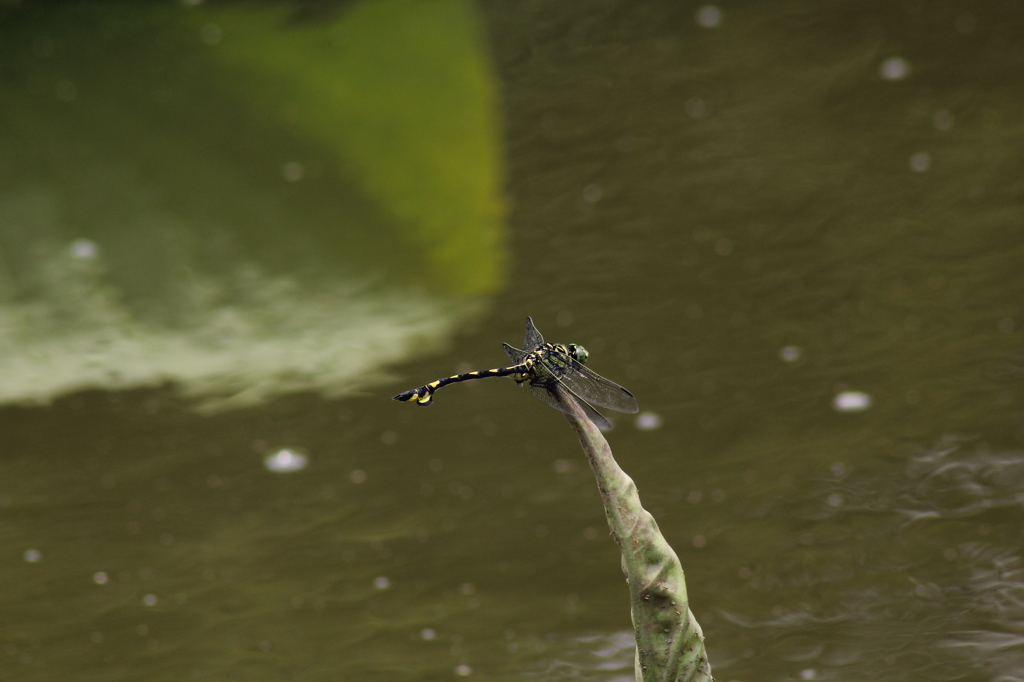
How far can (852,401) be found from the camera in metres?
1.01

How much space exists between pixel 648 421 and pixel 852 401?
0.23m

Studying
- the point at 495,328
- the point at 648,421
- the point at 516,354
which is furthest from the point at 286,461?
the point at 516,354

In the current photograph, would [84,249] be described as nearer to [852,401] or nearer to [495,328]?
[495,328]

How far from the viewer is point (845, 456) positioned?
94cm

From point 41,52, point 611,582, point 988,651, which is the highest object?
point 41,52

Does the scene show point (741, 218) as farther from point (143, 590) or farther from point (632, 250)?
point (143, 590)

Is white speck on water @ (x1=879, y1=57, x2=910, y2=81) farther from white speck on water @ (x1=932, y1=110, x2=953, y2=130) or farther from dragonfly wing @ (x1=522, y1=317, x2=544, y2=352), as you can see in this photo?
dragonfly wing @ (x1=522, y1=317, x2=544, y2=352)

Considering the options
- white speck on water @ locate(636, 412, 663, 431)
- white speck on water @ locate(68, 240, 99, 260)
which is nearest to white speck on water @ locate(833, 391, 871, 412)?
white speck on water @ locate(636, 412, 663, 431)

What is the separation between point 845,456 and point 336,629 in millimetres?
553

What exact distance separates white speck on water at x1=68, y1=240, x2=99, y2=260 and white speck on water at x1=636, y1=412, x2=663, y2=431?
95cm


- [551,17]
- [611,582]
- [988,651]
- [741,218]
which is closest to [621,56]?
[551,17]

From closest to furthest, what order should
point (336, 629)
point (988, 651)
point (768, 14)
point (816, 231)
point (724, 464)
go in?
point (988, 651) → point (336, 629) → point (724, 464) → point (816, 231) → point (768, 14)

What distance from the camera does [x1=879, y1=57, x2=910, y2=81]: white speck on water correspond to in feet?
4.36

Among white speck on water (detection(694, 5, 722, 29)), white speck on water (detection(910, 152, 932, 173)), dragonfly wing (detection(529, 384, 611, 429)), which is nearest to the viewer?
dragonfly wing (detection(529, 384, 611, 429))
